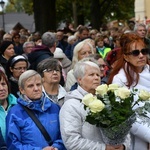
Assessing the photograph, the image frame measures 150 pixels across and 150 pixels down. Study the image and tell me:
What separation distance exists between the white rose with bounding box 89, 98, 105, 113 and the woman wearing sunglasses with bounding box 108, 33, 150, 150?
767 mm

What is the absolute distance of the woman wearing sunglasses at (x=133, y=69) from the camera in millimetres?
5230

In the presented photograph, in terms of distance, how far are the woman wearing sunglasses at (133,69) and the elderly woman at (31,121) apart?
2.43 feet

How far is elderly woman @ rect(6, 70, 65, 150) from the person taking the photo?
510 cm

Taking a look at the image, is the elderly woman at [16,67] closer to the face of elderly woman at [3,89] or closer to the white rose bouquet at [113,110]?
the face of elderly woman at [3,89]

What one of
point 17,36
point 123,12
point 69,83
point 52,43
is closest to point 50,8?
point 17,36

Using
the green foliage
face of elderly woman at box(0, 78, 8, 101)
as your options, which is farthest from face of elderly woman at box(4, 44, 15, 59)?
the green foliage

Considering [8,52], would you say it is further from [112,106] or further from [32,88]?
[112,106]

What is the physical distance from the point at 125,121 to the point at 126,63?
1000mm

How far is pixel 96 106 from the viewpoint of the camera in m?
4.50

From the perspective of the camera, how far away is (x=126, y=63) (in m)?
5.41

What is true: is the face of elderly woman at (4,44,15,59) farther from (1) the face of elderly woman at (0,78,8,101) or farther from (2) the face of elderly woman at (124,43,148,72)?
(2) the face of elderly woman at (124,43,148,72)

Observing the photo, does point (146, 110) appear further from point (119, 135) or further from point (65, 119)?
point (65, 119)

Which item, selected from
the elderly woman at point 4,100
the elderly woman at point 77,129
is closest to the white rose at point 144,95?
the elderly woman at point 77,129

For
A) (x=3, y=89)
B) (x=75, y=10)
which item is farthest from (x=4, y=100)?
(x=75, y=10)
